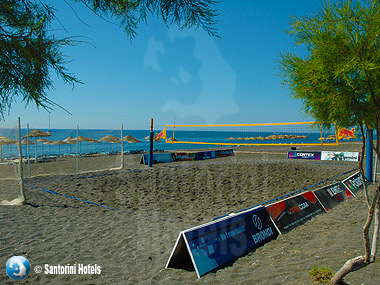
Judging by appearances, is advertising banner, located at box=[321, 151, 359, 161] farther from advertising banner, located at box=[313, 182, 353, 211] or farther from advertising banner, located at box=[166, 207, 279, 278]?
advertising banner, located at box=[166, 207, 279, 278]

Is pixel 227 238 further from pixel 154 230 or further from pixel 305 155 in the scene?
pixel 305 155

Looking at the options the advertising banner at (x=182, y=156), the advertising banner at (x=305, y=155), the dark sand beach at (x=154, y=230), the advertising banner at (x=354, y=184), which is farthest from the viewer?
the advertising banner at (x=182, y=156)

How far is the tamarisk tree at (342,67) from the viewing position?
1.97 m

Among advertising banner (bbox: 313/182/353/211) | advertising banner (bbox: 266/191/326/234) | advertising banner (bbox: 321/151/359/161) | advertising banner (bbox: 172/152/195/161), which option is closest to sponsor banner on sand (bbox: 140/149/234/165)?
advertising banner (bbox: 172/152/195/161)

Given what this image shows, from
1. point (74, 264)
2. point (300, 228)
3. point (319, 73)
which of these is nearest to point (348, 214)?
point (300, 228)

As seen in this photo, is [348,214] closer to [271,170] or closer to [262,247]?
[262,247]

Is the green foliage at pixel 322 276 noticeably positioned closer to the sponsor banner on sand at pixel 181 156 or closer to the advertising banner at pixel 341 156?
the sponsor banner on sand at pixel 181 156

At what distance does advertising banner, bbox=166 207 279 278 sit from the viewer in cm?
331

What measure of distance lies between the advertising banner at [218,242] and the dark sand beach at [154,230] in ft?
0.41

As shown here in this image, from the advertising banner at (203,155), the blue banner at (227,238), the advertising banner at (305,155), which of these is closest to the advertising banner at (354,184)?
the blue banner at (227,238)

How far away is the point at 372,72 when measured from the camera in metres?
1.89

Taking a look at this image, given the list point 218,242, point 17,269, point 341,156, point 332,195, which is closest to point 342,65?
point 218,242

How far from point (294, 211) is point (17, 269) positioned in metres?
4.39

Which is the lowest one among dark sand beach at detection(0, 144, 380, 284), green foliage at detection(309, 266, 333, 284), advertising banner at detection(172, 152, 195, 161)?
dark sand beach at detection(0, 144, 380, 284)
